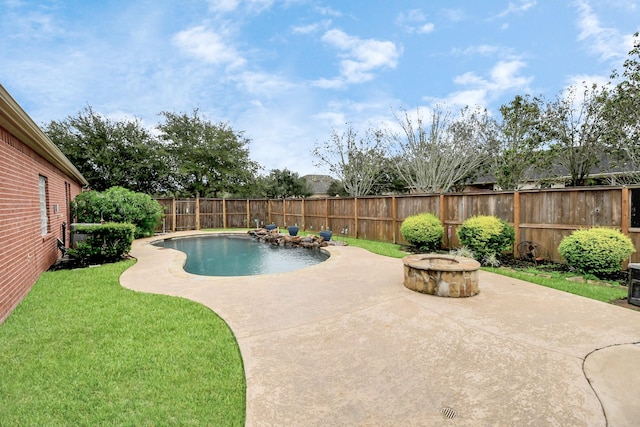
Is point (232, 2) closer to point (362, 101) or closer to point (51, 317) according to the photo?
point (51, 317)

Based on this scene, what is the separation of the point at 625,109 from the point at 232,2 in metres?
14.4

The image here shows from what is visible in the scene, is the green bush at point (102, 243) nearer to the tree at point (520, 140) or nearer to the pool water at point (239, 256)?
the pool water at point (239, 256)

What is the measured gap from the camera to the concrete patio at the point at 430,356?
2.42 metres

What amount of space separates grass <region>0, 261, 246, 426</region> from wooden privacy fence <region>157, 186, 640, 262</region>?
790 cm

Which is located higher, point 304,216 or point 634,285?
point 304,216

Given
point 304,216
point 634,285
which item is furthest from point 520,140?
point 634,285

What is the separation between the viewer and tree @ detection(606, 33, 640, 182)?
1076cm

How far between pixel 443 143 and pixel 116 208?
17.9m

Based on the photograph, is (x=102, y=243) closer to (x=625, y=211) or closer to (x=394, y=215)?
(x=394, y=215)

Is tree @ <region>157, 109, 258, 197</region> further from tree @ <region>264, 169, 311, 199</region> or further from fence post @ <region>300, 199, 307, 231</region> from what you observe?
fence post @ <region>300, 199, 307, 231</region>

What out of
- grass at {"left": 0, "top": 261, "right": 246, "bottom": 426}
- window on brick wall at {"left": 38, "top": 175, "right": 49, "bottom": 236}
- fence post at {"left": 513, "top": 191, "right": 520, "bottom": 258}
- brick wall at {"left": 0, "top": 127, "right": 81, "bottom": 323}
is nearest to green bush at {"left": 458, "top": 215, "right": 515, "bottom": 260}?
fence post at {"left": 513, "top": 191, "right": 520, "bottom": 258}

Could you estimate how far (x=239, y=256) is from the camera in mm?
11508

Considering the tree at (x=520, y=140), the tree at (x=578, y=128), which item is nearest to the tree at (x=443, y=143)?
the tree at (x=520, y=140)

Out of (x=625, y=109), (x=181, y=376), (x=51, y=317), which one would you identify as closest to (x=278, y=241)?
(x=51, y=317)
